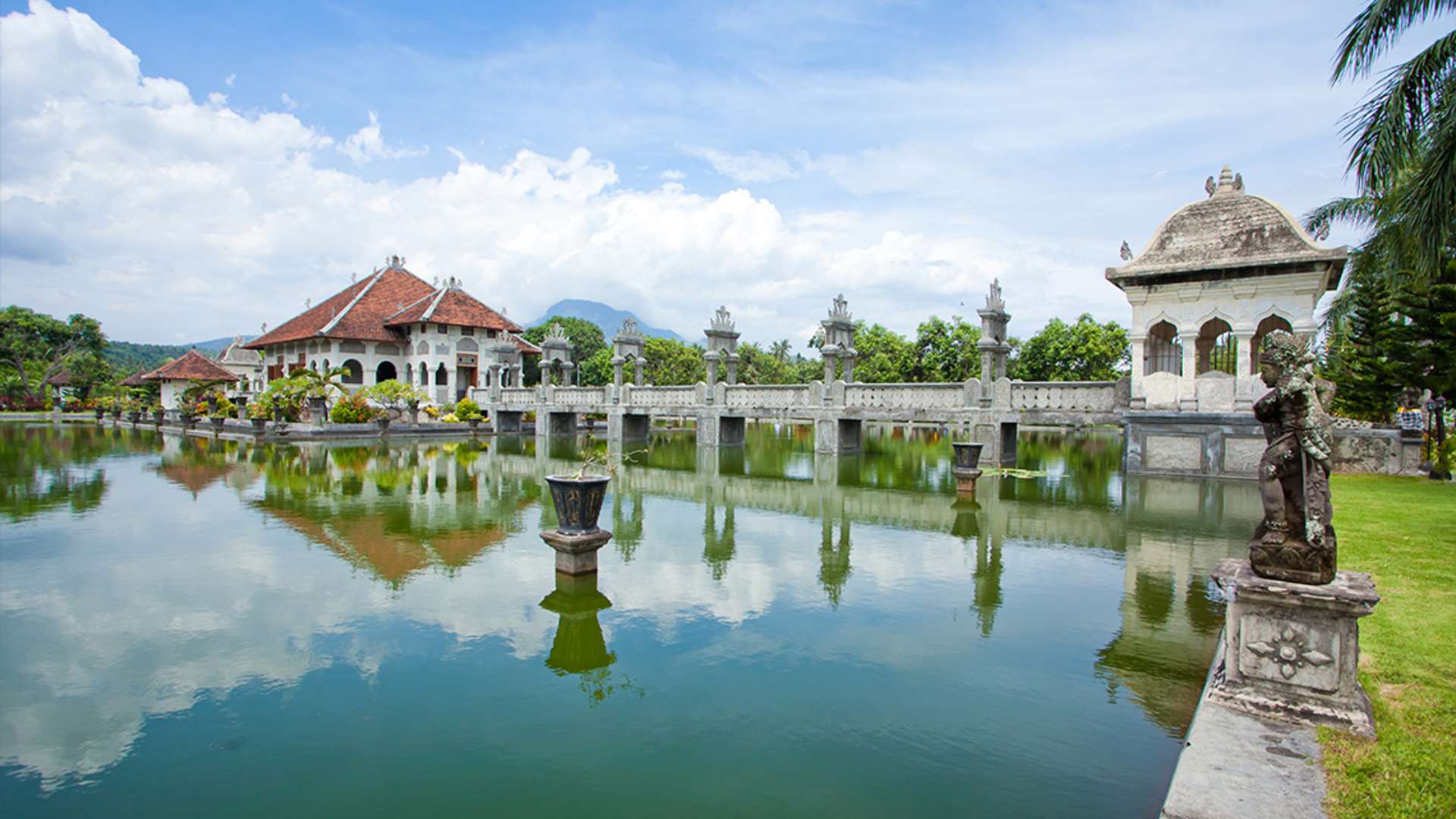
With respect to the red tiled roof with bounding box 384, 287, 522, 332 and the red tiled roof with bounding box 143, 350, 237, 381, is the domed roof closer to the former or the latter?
the red tiled roof with bounding box 384, 287, 522, 332

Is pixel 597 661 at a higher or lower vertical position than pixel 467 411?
lower

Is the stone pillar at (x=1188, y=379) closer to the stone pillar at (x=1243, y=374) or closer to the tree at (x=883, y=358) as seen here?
the stone pillar at (x=1243, y=374)

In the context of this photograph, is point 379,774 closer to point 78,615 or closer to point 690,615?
point 690,615

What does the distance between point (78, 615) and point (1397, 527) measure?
13.7m

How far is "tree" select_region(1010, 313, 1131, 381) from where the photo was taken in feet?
115

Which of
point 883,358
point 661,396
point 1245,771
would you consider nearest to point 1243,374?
point 1245,771

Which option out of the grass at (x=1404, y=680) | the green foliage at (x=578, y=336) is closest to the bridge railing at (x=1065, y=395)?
the grass at (x=1404, y=680)

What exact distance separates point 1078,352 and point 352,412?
1216 inches

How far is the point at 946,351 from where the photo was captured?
3762 centimetres

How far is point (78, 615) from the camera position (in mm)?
6543

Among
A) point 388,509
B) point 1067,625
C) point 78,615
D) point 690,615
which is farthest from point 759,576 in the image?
point 388,509

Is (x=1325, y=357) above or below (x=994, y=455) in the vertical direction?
above

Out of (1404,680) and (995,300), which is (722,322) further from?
(1404,680)

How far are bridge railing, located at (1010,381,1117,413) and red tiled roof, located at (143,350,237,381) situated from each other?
1653 inches
